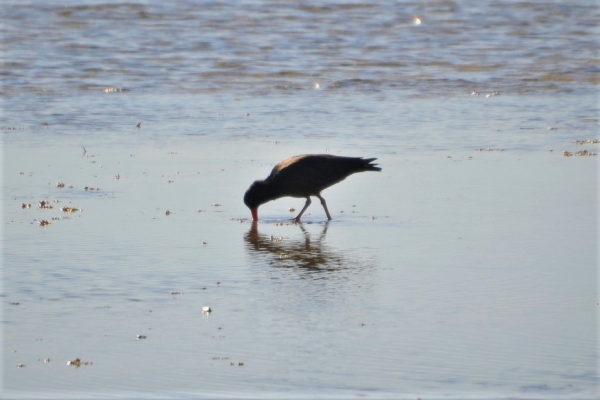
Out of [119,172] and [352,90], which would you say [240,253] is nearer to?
[119,172]

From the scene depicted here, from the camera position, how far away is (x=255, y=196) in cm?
934

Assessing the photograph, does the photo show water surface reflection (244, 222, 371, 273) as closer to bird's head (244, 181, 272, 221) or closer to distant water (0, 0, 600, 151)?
bird's head (244, 181, 272, 221)

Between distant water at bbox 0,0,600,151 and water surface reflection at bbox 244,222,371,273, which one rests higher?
water surface reflection at bbox 244,222,371,273

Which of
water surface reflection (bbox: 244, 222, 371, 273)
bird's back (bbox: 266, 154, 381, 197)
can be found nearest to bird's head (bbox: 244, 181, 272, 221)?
bird's back (bbox: 266, 154, 381, 197)

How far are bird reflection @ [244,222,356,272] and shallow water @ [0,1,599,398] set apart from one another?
3 centimetres

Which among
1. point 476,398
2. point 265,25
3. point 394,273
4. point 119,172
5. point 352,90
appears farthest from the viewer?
point 265,25

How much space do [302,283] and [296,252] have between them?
1.08 m

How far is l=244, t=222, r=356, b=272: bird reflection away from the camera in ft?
24.8

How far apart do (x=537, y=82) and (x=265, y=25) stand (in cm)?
1000

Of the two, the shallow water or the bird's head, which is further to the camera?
the bird's head

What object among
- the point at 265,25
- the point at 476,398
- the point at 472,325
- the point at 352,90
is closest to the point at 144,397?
the point at 476,398

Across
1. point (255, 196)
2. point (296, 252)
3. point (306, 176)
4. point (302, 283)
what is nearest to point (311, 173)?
point (306, 176)

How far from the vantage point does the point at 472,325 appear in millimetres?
5977

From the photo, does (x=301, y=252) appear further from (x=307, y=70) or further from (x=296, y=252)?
(x=307, y=70)
